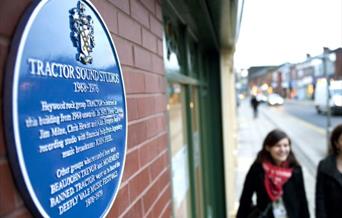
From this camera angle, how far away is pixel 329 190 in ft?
11.2

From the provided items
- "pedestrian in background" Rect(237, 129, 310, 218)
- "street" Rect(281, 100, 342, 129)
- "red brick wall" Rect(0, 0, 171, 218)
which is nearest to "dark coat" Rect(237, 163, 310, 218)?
"pedestrian in background" Rect(237, 129, 310, 218)

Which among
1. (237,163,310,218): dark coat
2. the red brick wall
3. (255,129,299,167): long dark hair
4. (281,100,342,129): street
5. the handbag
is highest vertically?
the red brick wall

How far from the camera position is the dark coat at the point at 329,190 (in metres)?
3.37

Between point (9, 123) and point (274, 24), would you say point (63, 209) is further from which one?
point (274, 24)

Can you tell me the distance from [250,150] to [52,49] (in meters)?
13.9

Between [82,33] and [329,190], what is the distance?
2.86 m

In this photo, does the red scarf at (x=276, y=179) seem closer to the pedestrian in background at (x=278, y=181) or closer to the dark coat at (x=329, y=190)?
the pedestrian in background at (x=278, y=181)

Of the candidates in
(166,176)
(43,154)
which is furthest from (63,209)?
(166,176)

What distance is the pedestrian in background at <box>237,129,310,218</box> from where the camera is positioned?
11.7 ft

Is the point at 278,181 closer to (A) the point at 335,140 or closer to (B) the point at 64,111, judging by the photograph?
(A) the point at 335,140

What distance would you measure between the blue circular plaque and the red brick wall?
10cm

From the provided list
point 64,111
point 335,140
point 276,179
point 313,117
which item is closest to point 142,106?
point 64,111

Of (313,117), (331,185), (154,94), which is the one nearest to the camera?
(154,94)

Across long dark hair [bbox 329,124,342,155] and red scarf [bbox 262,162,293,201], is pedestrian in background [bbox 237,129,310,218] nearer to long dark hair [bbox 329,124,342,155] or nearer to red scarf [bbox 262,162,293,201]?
red scarf [bbox 262,162,293,201]
